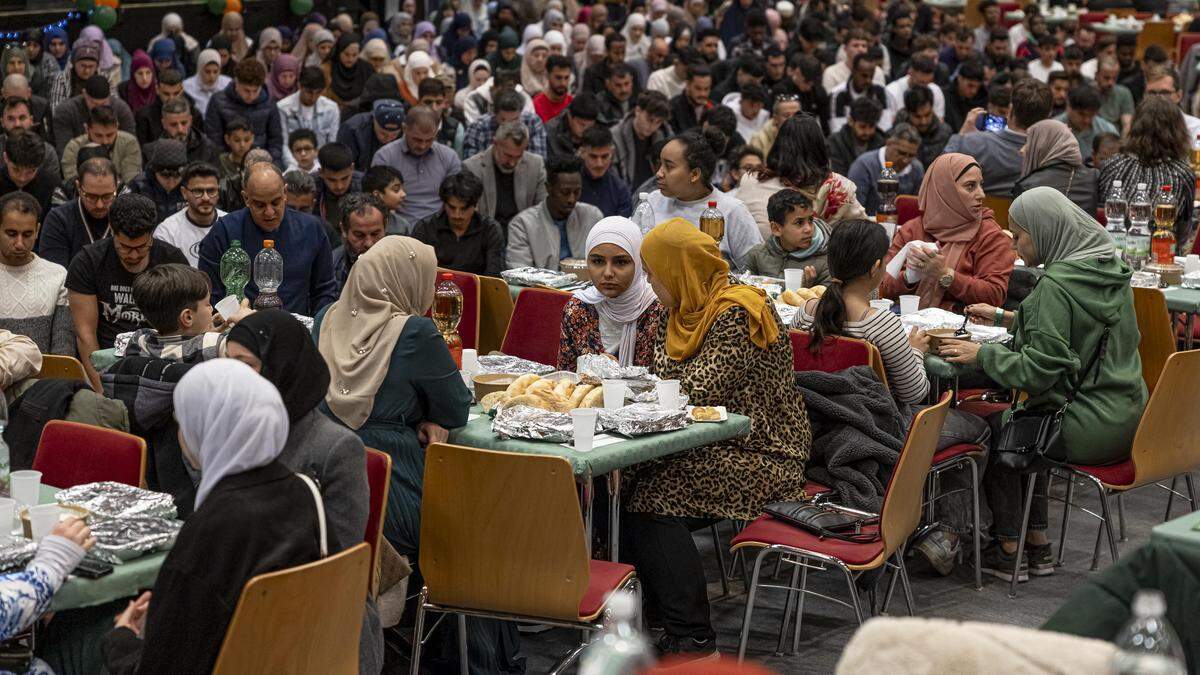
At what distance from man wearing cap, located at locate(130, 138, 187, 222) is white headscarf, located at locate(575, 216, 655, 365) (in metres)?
3.42

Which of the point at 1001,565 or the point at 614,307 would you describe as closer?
the point at 614,307

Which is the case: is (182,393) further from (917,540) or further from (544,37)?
(544,37)

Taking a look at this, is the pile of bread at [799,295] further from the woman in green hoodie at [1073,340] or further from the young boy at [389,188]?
the young boy at [389,188]

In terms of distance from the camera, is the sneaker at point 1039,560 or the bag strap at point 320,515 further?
the sneaker at point 1039,560

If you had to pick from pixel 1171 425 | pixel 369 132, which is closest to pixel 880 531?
pixel 1171 425

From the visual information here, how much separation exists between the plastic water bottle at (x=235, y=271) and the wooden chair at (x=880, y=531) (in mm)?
2593

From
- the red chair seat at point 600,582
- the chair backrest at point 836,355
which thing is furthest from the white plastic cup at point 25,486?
the chair backrest at point 836,355

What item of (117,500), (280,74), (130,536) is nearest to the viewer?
(130,536)

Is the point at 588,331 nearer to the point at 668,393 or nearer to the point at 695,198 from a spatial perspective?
the point at 668,393

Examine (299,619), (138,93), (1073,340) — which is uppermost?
(138,93)

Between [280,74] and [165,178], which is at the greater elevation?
[280,74]

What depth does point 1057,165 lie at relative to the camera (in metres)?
7.58

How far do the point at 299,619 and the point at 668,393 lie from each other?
164 centimetres

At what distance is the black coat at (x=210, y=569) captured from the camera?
9.77 feet
